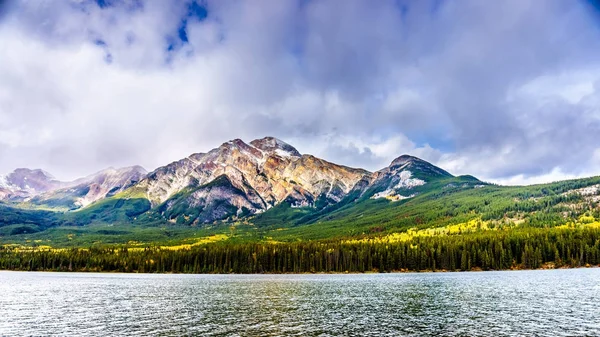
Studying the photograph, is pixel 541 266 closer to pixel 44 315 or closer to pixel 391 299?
pixel 391 299

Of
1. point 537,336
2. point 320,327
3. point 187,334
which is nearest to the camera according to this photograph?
point 537,336

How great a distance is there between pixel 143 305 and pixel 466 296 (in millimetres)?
69526

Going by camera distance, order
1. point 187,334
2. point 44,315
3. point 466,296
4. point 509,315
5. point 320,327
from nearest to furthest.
→ 1. point 187,334
2. point 320,327
3. point 509,315
4. point 44,315
5. point 466,296

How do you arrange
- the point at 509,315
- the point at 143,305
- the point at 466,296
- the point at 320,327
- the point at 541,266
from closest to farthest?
the point at 320,327 < the point at 509,315 < the point at 143,305 < the point at 466,296 < the point at 541,266

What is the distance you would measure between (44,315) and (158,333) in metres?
28.6

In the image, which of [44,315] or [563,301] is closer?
[44,315]

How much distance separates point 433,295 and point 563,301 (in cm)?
2667

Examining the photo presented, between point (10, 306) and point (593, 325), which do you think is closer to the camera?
point (593, 325)

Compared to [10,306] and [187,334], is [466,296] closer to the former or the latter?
[187,334]

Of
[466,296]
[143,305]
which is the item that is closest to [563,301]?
[466,296]

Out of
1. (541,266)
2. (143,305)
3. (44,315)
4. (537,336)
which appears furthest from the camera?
(541,266)

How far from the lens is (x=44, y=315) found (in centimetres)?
6906

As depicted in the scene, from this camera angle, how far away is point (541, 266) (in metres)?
195

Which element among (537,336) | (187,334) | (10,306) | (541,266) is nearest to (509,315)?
(537,336)
